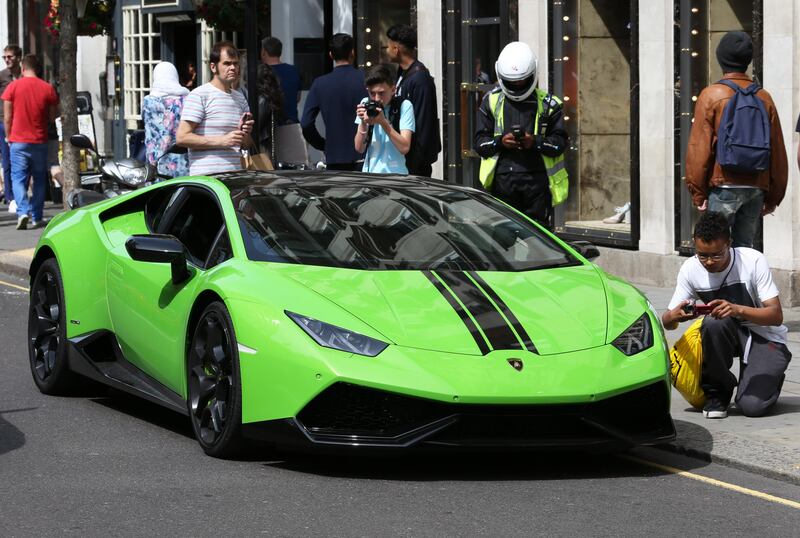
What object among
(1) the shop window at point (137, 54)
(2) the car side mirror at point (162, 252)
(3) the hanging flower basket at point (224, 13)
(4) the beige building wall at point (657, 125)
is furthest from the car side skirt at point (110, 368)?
(1) the shop window at point (137, 54)

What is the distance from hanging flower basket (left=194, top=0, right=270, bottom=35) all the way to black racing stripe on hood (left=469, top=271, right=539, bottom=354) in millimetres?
15732

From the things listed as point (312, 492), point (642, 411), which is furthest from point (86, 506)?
point (642, 411)

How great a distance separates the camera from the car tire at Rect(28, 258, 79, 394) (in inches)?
369

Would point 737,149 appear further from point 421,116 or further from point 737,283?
point 421,116

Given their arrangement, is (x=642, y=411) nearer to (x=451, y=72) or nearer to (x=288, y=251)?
(x=288, y=251)

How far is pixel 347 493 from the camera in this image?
698 centimetres

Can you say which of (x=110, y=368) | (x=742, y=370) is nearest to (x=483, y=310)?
(x=742, y=370)

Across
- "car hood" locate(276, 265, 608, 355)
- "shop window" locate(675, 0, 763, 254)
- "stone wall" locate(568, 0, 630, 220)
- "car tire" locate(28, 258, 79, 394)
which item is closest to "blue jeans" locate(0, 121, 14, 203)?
"stone wall" locate(568, 0, 630, 220)

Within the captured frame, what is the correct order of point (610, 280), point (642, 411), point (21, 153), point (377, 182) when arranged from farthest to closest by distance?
point (21, 153), point (377, 182), point (610, 280), point (642, 411)

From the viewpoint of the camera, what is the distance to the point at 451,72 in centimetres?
1836

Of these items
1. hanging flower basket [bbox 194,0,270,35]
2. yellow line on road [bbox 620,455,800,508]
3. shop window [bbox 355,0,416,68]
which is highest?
hanging flower basket [bbox 194,0,270,35]

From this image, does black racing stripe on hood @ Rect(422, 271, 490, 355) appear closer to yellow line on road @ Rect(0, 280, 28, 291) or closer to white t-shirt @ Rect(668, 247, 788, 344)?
white t-shirt @ Rect(668, 247, 788, 344)

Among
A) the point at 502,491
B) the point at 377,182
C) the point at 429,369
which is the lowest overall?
the point at 502,491

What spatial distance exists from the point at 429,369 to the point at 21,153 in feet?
48.3
